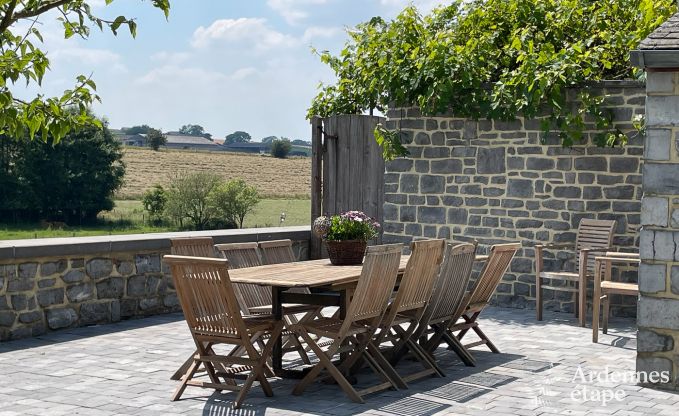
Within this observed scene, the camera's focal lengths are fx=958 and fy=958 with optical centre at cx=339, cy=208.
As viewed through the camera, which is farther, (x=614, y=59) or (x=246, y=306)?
(x=614, y=59)

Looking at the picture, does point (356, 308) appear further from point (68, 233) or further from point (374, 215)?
point (68, 233)

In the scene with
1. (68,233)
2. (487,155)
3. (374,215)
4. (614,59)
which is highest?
(614,59)

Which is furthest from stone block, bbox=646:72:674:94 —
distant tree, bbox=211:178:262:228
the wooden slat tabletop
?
distant tree, bbox=211:178:262:228

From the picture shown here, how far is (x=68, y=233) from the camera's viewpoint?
133 ft

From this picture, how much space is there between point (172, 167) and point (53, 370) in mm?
40803

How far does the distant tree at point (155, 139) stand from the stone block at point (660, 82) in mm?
47810

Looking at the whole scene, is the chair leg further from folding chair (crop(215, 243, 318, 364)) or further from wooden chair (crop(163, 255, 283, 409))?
wooden chair (crop(163, 255, 283, 409))

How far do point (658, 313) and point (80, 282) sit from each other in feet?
15.3

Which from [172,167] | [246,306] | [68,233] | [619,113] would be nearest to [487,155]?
[619,113]

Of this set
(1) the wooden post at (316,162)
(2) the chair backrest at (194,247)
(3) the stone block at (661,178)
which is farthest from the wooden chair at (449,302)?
(1) the wooden post at (316,162)

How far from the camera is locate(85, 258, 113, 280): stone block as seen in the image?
8188 millimetres

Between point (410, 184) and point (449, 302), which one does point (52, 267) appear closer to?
point (449, 302)

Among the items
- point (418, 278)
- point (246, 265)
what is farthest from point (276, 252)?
point (418, 278)

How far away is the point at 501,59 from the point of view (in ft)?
34.2
